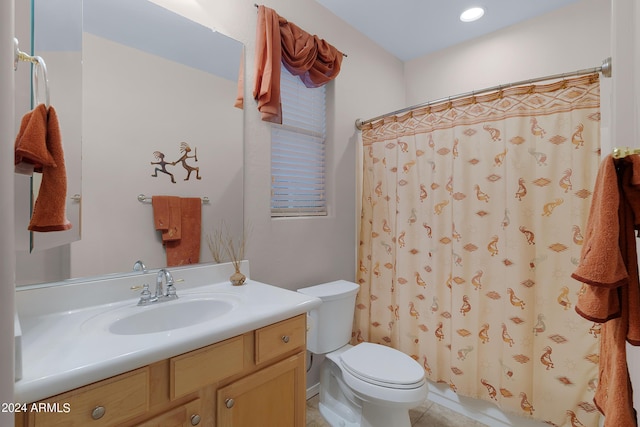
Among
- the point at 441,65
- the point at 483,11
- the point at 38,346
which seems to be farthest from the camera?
the point at 441,65

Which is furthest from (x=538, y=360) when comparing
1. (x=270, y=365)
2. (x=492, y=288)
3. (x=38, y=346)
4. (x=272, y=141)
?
(x=38, y=346)

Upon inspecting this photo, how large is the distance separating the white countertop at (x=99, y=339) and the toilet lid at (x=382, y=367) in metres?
0.53

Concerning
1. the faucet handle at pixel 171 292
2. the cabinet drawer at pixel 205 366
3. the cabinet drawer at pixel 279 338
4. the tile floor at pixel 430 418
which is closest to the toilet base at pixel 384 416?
the tile floor at pixel 430 418

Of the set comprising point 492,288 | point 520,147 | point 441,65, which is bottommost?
point 492,288

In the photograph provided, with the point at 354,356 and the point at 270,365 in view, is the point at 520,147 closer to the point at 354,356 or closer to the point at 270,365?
the point at 354,356

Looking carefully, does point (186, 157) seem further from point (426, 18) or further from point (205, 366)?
point (426, 18)

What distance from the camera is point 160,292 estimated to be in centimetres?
123

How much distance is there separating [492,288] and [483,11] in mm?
1837

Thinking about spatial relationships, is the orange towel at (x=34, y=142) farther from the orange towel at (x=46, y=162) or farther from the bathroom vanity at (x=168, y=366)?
the bathroom vanity at (x=168, y=366)

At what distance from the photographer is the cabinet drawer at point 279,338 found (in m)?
1.05

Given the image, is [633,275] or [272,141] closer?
[633,275]

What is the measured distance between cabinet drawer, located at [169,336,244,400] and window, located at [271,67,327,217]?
3.10ft

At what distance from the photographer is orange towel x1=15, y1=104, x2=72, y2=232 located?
0.75 metres

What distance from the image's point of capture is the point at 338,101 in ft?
6.93
